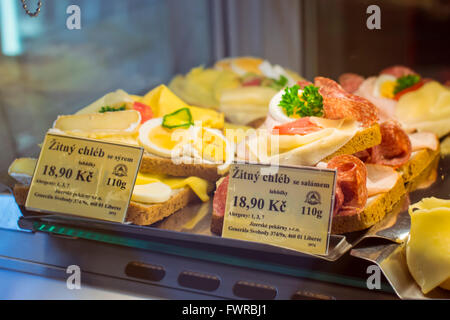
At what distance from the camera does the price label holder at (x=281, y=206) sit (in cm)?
96

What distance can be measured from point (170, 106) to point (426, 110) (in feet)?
3.00

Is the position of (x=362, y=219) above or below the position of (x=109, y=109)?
below

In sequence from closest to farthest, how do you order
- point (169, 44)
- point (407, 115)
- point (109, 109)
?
point (109, 109) < point (407, 115) < point (169, 44)

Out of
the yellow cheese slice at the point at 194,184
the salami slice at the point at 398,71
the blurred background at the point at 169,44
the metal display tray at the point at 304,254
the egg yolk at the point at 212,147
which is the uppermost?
the blurred background at the point at 169,44

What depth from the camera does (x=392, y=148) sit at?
137 cm

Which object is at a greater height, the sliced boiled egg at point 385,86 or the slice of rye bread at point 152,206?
the sliced boiled egg at point 385,86

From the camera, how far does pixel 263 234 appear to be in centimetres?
100

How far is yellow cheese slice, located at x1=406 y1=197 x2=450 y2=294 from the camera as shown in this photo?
0.92 m

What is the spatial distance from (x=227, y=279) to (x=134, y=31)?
152 cm

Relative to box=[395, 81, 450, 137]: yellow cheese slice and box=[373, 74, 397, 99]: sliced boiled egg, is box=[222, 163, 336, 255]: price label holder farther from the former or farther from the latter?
box=[373, 74, 397, 99]: sliced boiled egg

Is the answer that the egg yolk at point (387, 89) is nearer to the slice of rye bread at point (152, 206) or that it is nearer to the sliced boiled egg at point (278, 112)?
the sliced boiled egg at point (278, 112)

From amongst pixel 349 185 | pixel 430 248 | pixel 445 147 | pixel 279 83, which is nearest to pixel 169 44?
pixel 279 83

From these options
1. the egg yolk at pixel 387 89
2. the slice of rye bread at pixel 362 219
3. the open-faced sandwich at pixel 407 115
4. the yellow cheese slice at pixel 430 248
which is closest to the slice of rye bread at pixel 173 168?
the slice of rye bread at pixel 362 219

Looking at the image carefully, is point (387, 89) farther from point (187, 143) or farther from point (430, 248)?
point (430, 248)
